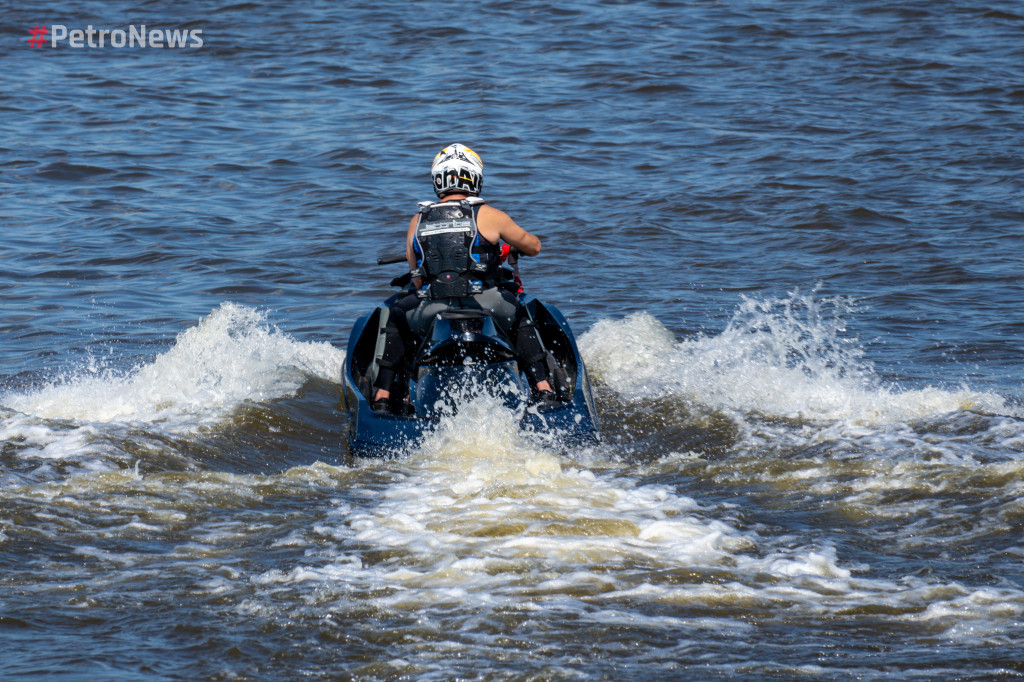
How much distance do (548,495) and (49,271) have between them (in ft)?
26.6

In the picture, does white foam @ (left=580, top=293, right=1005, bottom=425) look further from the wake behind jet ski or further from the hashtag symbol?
the hashtag symbol

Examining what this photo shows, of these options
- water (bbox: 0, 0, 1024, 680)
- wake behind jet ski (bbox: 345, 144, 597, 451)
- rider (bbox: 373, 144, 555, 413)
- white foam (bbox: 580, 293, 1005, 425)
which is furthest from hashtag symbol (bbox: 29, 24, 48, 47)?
rider (bbox: 373, 144, 555, 413)

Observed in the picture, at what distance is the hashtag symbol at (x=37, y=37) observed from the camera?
23.2 m

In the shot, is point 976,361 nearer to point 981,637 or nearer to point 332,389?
point 332,389

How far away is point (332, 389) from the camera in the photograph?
29.5 ft

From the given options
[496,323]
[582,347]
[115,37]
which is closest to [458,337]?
[496,323]

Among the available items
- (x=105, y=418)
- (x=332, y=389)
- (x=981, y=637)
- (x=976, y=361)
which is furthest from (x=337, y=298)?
(x=981, y=637)

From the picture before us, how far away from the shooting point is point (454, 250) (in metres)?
7.25

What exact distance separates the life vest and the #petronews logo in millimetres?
17208

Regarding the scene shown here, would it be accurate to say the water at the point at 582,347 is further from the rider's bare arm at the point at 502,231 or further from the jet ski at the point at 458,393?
the rider's bare arm at the point at 502,231

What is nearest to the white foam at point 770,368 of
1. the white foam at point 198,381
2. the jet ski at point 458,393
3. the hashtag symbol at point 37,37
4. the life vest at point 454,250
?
the jet ski at point 458,393

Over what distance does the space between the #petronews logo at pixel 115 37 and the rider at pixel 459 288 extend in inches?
678

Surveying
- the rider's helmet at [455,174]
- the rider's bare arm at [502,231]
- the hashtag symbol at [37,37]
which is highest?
the hashtag symbol at [37,37]

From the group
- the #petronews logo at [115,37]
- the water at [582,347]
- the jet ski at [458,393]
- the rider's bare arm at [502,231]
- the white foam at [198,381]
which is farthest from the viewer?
the #petronews logo at [115,37]
